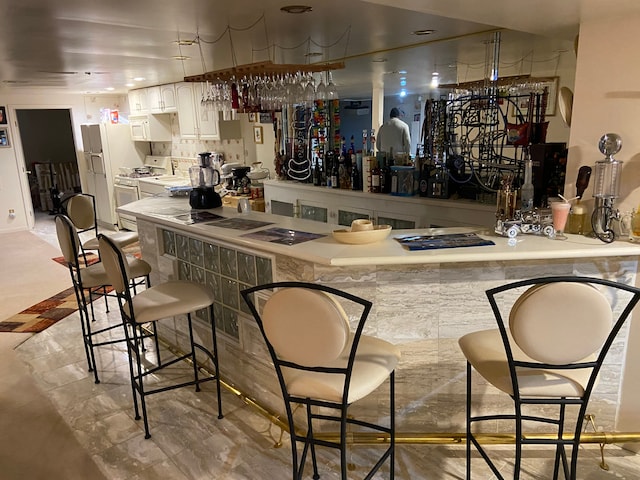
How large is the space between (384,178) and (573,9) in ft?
7.40

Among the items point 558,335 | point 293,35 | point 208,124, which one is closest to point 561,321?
point 558,335

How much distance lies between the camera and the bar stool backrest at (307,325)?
4.99 ft

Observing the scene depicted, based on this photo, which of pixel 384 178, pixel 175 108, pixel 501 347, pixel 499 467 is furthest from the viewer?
pixel 175 108

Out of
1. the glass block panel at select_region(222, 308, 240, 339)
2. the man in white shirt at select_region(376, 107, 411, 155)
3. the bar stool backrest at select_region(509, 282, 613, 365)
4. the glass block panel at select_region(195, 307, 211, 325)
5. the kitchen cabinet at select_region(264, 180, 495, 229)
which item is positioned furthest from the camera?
the man in white shirt at select_region(376, 107, 411, 155)

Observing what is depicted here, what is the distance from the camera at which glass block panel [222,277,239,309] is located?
108 inches

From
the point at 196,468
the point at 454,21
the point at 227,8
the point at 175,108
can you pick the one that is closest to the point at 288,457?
the point at 196,468

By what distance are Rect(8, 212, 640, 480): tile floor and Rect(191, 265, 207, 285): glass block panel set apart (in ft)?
2.16

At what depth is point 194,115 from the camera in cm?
637

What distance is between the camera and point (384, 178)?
13.5 ft

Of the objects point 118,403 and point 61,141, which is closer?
point 118,403

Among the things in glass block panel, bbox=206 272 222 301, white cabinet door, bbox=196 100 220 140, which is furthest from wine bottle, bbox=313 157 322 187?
glass block panel, bbox=206 272 222 301

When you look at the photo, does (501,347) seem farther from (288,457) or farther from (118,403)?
(118,403)

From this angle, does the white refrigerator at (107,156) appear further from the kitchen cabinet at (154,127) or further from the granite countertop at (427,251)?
the granite countertop at (427,251)

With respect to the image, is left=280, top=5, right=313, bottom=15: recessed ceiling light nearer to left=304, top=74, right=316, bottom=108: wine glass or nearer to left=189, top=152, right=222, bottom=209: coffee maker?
left=304, top=74, right=316, bottom=108: wine glass
